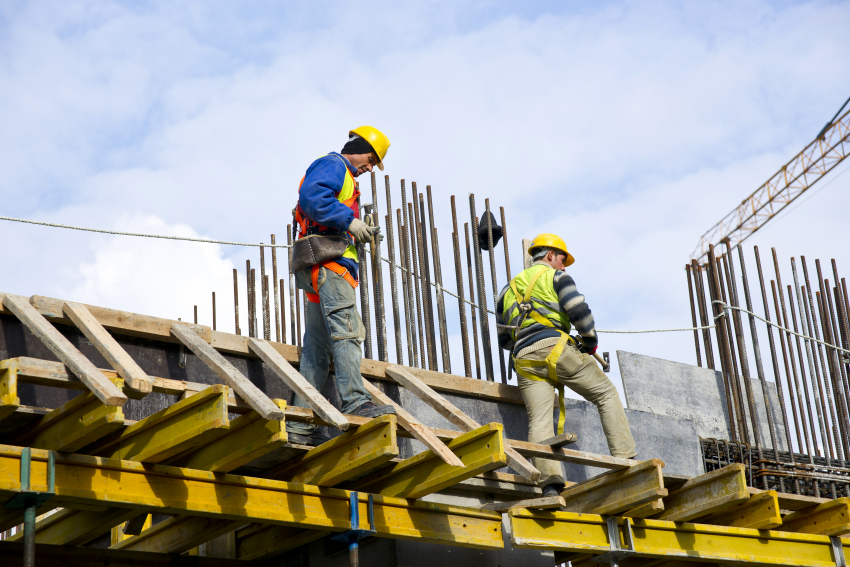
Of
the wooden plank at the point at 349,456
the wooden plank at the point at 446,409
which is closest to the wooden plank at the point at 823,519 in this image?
the wooden plank at the point at 446,409

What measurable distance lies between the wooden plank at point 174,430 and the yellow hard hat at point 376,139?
2.78 metres

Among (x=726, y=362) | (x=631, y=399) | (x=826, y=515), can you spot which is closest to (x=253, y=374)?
(x=631, y=399)

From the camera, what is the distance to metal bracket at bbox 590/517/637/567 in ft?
24.1

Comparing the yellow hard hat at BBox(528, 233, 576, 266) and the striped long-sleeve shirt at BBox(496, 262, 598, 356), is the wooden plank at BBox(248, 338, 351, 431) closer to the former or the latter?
the striped long-sleeve shirt at BBox(496, 262, 598, 356)

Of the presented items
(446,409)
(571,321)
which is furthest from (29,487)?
(571,321)

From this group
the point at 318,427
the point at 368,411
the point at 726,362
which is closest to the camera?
the point at 368,411

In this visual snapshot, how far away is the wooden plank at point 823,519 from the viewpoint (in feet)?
28.3

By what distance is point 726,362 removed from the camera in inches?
435

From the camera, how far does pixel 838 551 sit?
870cm

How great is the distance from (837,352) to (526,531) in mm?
7629

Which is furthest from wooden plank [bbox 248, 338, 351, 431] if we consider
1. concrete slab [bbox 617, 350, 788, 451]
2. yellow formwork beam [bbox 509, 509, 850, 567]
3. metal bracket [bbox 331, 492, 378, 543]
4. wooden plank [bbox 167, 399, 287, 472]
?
concrete slab [bbox 617, 350, 788, 451]

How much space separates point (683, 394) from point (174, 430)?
6.44 metres

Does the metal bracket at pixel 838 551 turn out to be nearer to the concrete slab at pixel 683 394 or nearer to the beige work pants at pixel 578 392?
the concrete slab at pixel 683 394

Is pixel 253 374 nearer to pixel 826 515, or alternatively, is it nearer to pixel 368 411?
pixel 368 411
